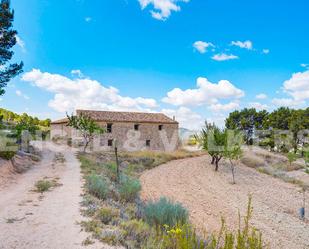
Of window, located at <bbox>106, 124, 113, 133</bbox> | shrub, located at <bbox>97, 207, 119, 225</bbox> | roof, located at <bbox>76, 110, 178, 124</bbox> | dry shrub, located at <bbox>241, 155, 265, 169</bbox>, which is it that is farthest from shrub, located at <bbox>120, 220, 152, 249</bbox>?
roof, located at <bbox>76, 110, 178, 124</bbox>

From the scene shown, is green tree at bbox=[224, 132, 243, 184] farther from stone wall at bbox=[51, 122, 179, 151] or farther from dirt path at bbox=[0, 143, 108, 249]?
stone wall at bbox=[51, 122, 179, 151]

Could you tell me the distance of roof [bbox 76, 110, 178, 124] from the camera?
28.3 m

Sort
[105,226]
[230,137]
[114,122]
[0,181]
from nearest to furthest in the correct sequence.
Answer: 1. [105,226]
2. [0,181]
3. [230,137]
4. [114,122]

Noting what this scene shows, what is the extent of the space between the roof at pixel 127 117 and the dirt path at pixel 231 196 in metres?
9.97

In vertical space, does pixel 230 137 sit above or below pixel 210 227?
above

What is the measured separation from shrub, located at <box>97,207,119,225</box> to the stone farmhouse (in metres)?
20.7

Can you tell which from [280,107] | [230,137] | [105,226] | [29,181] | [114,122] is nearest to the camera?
[105,226]

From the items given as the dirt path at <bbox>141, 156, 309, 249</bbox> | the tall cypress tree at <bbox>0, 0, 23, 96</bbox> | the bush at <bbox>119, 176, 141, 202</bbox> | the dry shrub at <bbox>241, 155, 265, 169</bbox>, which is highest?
the tall cypress tree at <bbox>0, 0, 23, 96</bbox>

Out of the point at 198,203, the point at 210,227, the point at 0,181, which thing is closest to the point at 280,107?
the point at 198,203

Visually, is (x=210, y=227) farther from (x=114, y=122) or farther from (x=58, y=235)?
(x=114, y=122)

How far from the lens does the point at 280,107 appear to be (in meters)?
37.8

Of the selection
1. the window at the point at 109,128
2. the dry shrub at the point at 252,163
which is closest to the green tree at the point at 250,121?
the dry shrub at the point at 252,163

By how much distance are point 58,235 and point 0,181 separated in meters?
6.28

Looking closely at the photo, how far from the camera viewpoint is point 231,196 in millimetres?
12781
